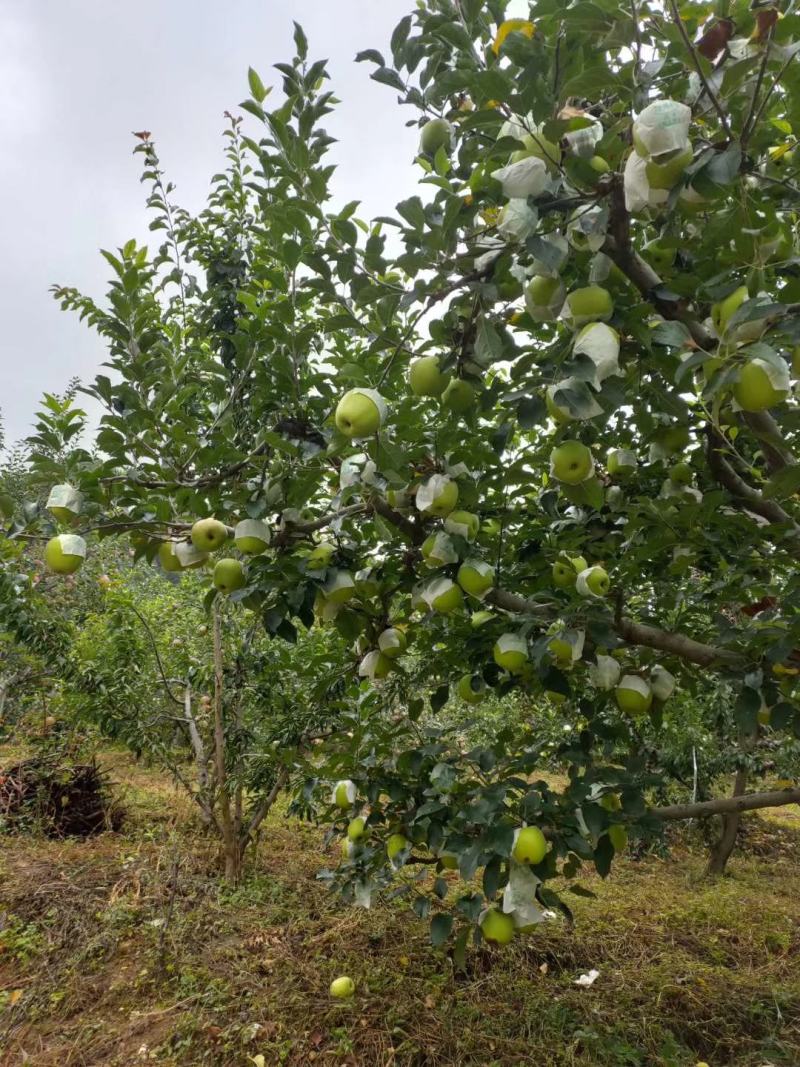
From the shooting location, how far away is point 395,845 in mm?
2145

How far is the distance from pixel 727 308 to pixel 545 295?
30cm

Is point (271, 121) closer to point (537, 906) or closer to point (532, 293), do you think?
point (532, 293)

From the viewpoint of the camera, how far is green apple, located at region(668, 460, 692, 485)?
194 cm

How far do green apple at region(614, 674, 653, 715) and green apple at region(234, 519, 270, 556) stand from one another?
1.16m

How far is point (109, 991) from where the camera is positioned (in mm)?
2748

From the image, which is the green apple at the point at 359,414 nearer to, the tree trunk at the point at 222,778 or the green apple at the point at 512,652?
the green apple at the point at 512,652

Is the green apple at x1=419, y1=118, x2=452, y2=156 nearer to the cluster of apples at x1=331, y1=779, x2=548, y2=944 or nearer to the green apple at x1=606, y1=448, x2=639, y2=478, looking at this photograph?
the green apple at x1=606, y1=448, x2=639, y2=478

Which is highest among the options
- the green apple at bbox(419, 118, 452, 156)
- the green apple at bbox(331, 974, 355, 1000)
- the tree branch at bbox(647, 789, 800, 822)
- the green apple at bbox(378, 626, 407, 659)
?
the green apple at bbox(419, 118, 452, 156)

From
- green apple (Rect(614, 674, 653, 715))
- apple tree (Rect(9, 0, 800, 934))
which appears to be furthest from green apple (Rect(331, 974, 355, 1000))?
green apple (Rect(614, 674, 653, 715))

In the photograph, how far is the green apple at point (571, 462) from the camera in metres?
1.30

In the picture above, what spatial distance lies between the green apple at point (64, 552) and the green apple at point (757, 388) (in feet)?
4.98

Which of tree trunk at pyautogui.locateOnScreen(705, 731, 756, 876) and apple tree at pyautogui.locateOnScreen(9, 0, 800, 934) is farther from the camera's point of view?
tree trunk at pyautogui.locateOnScreen(705, 731, 756, 876)

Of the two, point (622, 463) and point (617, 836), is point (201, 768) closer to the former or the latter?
point (617, 836)

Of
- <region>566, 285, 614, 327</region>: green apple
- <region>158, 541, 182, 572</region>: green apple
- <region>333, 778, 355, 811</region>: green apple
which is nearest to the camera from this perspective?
<region>566, 285, 614, 327</region>: green apple
